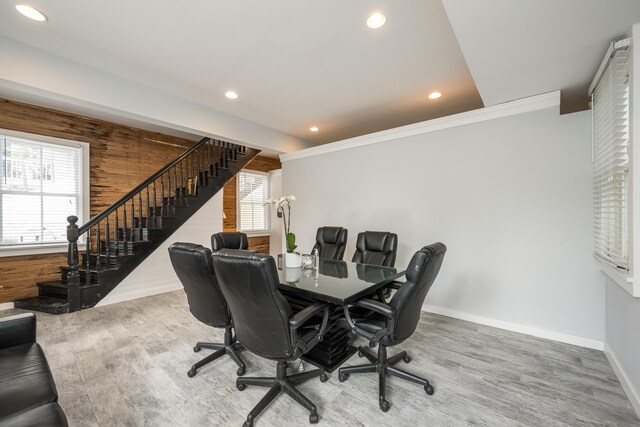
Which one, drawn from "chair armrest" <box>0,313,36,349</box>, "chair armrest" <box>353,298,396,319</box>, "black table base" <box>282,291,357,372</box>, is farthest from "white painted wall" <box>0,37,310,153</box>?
"chair armrest" <box>353,298,396,319</box>

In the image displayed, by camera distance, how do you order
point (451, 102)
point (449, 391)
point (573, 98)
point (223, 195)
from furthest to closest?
1. point (223, 195)
2. point (451, 102)
3. point (573, 98)
4. point (449, 391)

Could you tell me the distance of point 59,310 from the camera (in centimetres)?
340

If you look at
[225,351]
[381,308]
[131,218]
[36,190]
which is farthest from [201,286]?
[36,190]

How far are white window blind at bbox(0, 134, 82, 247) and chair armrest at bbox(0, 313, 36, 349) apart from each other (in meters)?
2.89

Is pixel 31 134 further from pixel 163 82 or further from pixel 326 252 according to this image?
pixel 326 252

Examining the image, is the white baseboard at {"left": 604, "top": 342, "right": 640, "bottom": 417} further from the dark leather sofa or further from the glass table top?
the dark leather sofa

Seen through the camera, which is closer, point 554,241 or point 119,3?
point 119,3

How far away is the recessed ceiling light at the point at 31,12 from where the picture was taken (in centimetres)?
210

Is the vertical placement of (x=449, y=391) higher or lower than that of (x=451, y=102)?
lower

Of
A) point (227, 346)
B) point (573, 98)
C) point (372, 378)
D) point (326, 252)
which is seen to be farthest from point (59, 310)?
point (573, 98)

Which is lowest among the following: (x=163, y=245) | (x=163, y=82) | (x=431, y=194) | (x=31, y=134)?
(x=163, y=245)

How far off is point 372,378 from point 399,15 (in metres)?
2.89

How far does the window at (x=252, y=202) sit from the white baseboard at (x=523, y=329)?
415cm

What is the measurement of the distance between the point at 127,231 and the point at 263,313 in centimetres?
409
